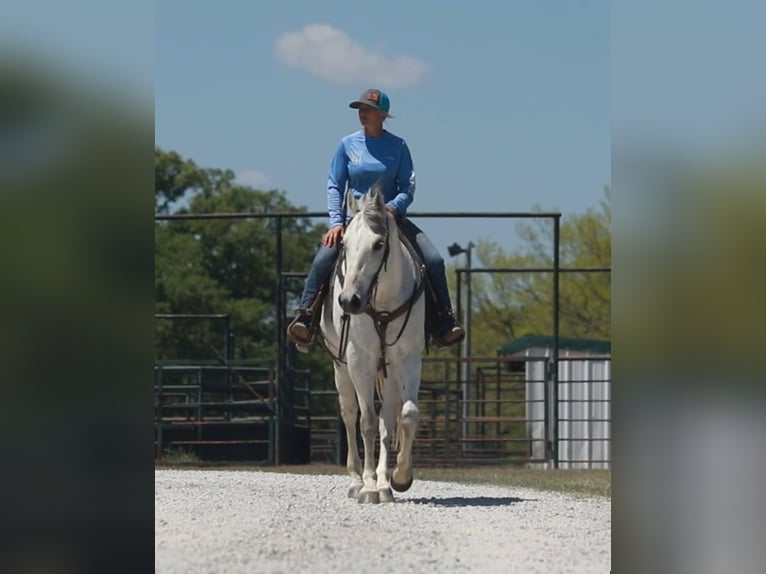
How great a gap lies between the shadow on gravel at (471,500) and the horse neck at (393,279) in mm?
1380

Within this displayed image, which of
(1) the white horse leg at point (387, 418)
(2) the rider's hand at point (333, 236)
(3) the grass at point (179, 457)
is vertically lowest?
(3) the grass at point (179, 457)

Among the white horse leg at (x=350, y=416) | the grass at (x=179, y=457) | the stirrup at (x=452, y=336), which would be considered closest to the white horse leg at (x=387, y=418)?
the stirrup at (x=452, y=336)

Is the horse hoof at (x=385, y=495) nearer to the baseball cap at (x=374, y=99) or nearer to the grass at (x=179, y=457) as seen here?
the baseball cap at (x=374, y=99)

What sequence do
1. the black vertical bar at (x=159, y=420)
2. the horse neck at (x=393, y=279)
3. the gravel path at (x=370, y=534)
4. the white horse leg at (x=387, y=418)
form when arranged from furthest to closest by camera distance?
the black vertical bar at (x=159, y=420)
the white horse leg at (x=387, y=418)
the horse neck at (x=393, y=279)
the gravel path at (x=370, y=534)

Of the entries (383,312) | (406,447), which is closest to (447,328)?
(383,312)

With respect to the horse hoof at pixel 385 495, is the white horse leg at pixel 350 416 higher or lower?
higher

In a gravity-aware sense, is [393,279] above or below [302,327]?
above

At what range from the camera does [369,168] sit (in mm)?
9727

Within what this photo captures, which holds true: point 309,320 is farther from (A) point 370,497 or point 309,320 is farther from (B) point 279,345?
(B) point 279,345

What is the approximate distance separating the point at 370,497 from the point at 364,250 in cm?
168

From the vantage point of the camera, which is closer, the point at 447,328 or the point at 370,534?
the point at 370,534

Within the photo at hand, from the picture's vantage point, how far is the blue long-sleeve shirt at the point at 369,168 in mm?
9734
